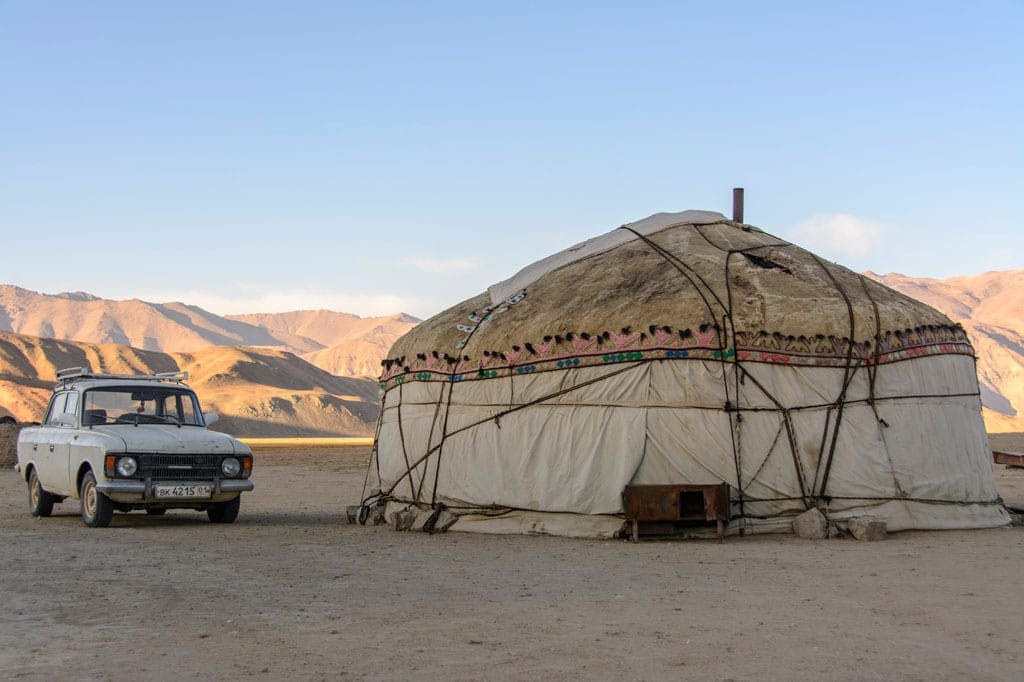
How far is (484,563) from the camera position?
895 cm

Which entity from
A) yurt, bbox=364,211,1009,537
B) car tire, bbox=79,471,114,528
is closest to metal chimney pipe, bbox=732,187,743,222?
yurt, bbox=364,211,1009,537

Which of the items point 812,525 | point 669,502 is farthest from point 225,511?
point 812,525

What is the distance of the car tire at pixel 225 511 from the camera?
486 inches

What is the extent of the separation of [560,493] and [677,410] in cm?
143

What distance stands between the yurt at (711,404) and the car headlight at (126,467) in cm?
306

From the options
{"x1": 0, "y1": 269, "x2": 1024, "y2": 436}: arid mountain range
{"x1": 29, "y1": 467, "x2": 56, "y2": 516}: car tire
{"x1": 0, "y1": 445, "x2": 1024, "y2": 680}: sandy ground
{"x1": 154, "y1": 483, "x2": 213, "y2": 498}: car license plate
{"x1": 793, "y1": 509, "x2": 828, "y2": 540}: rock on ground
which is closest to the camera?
{"x1": 0, "y1": 445, "x2": 1024, "y2": 680}: sandy ground

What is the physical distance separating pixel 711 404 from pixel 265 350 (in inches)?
2719

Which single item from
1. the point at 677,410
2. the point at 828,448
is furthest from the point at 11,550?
the point at 828,448

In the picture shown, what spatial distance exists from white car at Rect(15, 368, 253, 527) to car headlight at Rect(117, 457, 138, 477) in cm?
1

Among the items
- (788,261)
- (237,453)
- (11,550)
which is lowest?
(11,550)

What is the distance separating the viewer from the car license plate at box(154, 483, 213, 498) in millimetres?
11422

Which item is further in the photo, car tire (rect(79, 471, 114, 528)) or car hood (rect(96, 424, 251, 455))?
car tire (rect(79, 471, 114, 528))

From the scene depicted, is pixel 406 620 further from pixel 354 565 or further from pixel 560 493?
pixel 560 493

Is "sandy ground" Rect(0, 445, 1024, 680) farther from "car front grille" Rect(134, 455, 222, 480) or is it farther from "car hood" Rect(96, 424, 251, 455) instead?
"car hood" Rect(96, 424, 251, 455)
